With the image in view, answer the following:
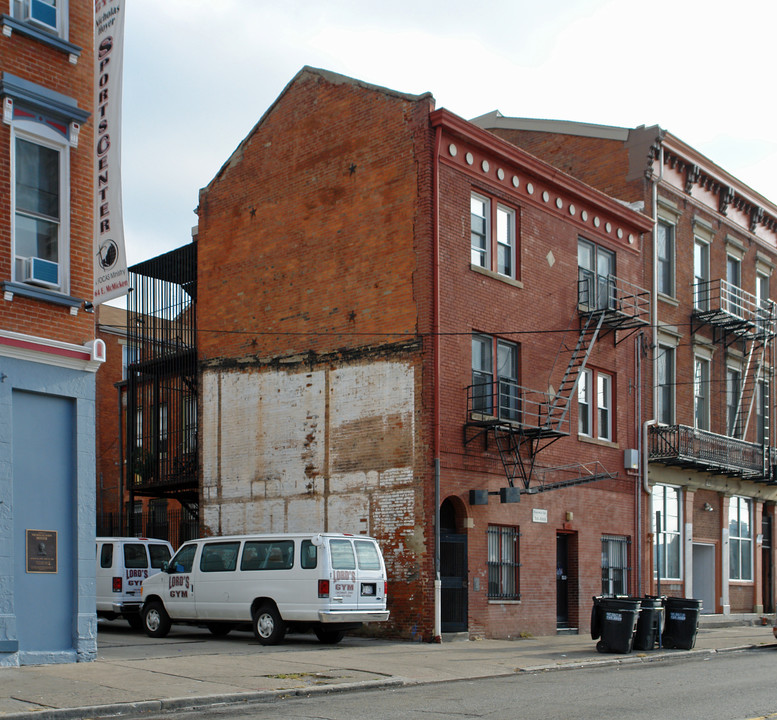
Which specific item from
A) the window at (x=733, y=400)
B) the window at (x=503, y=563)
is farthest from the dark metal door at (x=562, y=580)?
the window at (x=733, y=400)

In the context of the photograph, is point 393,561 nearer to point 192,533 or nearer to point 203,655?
point 203,655

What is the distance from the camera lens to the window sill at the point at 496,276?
73.1ft

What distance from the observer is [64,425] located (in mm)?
14688

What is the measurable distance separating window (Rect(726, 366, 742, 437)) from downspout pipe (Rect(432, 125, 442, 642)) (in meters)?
15.0

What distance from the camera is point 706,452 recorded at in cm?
2923

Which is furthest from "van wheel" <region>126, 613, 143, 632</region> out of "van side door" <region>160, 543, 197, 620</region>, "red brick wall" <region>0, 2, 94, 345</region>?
"red brick wall" <region>0, 2, 94, 345</region>

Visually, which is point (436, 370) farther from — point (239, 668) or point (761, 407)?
Result: point (761, 407)

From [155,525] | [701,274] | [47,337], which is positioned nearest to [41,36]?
[47,337]

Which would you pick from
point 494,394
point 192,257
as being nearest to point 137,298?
point 192,257

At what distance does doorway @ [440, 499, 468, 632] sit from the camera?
20734 mm

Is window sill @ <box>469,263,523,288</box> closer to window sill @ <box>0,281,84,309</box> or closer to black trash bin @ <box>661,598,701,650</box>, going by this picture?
black trash bin @ <box>661,598,701,650</box>

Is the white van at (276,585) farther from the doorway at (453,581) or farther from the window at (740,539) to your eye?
the window at (740,539)

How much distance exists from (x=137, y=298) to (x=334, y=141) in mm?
8517

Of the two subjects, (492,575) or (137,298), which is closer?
(492,575)
